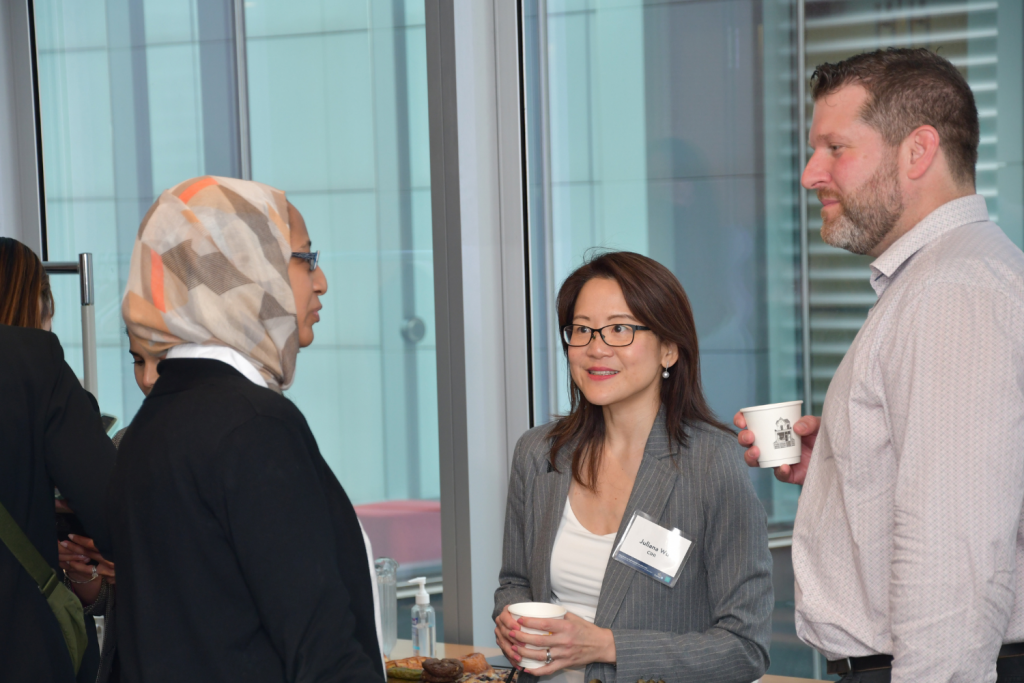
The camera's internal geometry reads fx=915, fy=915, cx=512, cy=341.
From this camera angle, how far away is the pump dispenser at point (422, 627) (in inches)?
109

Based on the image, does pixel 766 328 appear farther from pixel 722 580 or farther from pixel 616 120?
pixel 722 580

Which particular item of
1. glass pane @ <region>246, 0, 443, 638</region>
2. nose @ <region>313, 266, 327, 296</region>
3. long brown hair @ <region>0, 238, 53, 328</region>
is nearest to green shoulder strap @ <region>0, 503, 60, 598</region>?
long brown hair @ <region>0, 238, 53, 328</region>

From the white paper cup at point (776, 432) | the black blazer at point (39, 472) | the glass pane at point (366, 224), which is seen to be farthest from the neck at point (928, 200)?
the glass pane at point (366, 224)

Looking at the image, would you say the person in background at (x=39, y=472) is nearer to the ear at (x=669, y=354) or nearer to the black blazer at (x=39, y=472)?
the black blazer at (x=39, y=472)

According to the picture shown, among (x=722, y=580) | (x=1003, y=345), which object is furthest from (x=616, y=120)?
(x=1003, y=345)

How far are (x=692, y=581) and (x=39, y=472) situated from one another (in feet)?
4.48

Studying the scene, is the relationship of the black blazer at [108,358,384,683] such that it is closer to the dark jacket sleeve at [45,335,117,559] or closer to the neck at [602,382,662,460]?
the dark jacket sleeve at [45,335,117,559]

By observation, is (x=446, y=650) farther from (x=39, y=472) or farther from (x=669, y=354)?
(x=39, y=472)

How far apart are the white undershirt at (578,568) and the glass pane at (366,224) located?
1.14m

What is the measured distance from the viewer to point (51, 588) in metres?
1.80

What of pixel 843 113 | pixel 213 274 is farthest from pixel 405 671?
pixel 843 113

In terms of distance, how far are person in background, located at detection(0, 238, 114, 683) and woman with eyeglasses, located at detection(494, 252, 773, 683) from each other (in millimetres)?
868

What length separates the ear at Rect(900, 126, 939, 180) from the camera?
4.70 feet

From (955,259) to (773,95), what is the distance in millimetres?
1487
